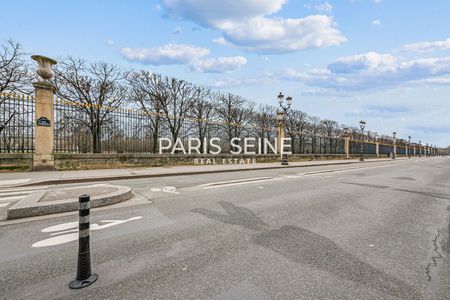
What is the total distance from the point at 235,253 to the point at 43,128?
1288 cm

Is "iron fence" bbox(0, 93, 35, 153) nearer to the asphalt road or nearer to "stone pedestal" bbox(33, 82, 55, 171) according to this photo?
"stone pedestal" bbox(33, 82, 55, 171)

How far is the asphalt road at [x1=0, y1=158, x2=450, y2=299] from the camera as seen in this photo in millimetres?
2844

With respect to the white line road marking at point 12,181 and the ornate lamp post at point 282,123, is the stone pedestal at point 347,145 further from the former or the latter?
the white line road marking at point 12,181

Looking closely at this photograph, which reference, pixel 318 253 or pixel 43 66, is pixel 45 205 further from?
pixel 43 66

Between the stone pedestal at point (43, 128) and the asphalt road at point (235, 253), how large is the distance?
866 cm

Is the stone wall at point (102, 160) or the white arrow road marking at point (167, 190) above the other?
the stone wall at point (102, 160)

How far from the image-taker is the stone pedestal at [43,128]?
484 inches

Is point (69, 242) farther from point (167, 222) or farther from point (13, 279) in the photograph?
point (167, 222)

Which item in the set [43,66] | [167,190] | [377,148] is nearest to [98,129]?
[43,66]

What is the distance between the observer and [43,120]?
12391mm

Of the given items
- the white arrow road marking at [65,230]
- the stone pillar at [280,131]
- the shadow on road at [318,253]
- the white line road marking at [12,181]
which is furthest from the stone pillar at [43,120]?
the stone pillar at [280,131]

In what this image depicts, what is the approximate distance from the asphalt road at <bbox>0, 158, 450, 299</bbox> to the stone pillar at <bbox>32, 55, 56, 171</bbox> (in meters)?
8.66

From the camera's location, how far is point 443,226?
5547 mm

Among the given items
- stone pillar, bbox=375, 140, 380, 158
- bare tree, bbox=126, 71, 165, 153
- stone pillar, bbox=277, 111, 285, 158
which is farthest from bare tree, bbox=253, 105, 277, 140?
stone pillar, bbox=375, 140, 380, 158
